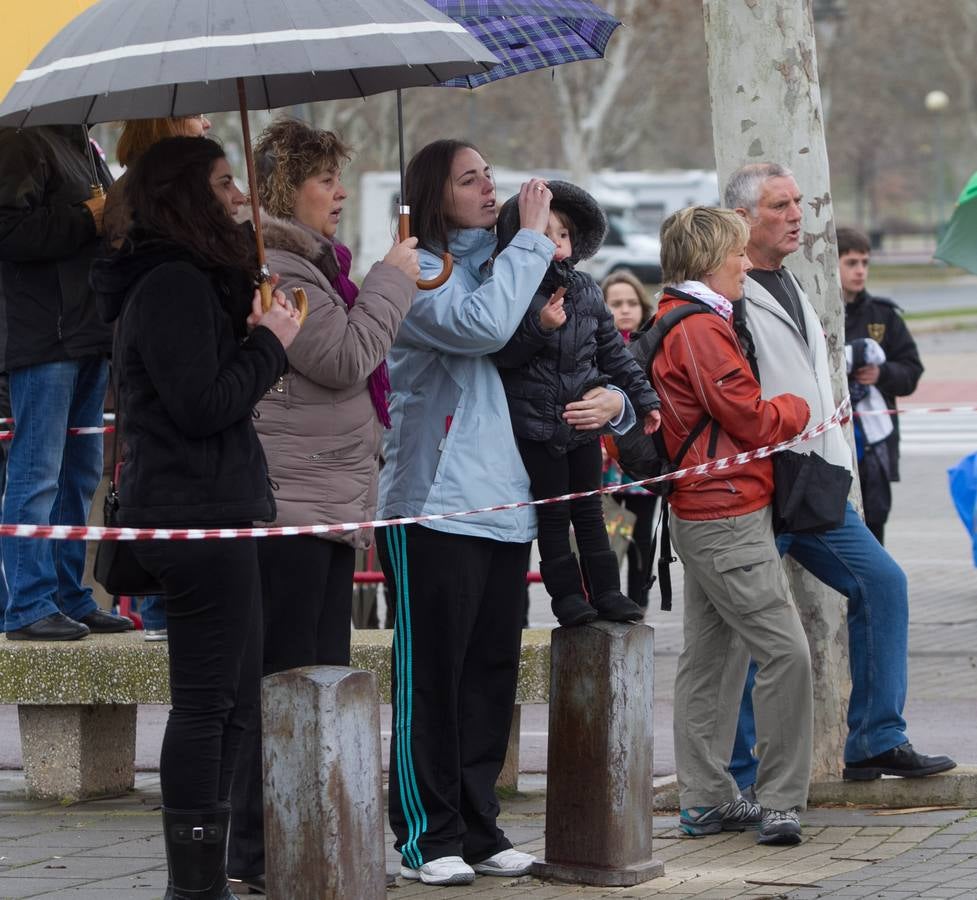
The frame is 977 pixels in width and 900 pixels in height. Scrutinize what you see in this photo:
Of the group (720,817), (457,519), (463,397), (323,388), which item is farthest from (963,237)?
(323,388)

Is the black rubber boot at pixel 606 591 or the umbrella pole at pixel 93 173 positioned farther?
the umbrella pole at pixel 93 173

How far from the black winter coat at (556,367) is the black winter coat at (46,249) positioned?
5.41 feet

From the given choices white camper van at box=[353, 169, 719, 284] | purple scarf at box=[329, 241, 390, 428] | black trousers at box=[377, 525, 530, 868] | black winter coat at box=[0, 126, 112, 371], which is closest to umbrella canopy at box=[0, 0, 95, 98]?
black winter coat at box=[0, 126, 112, 371]

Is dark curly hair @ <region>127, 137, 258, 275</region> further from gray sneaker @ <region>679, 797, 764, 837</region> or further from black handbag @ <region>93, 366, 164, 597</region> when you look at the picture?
gray sneaker @ <region>679, 797, 764, 837</region>

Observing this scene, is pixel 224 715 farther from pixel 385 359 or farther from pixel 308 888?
pixel 385 359

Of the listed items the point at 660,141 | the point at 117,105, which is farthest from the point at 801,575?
the point at 660,141

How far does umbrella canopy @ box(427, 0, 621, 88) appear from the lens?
20.6 ft

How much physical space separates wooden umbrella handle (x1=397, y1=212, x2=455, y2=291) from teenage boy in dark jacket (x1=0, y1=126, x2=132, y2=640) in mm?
1354

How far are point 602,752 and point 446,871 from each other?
0.53 meters

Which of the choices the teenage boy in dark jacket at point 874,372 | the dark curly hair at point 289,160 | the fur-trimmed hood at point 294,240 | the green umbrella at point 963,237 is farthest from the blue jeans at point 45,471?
the green umbrella at point 963,237

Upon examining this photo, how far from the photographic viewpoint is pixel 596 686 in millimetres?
5227

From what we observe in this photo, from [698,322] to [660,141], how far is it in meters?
75.5

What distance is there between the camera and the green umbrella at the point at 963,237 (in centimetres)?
952

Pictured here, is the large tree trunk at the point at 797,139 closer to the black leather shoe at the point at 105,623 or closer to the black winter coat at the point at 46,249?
the black winter coat at the point at 46,249
